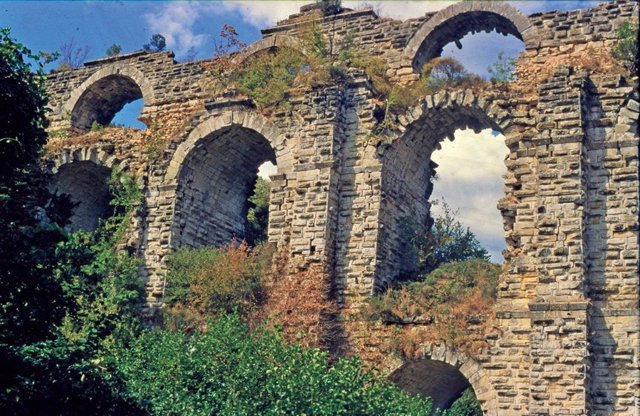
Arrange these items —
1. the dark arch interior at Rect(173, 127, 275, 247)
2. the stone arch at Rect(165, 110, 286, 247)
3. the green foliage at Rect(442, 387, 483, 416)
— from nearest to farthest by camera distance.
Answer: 1. the stone arch at Rect(165, 110, 286, 247)
2. the dark arch interior at Rect(173, 127, 275, 247)
3. the green foliage at Rect(442, 387, 483, 416)

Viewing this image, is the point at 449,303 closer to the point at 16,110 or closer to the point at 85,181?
the point at 16,110

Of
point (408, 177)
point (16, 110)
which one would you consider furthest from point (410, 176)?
point (16, 110)

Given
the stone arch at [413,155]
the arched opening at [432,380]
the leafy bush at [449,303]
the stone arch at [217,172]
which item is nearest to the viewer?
the leafy bush at [449,303]

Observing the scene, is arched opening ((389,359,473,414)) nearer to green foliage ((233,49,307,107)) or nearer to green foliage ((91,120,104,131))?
green foliage ((233,49,307,107))

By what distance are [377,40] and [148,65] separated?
5.66m

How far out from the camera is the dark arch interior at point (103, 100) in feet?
76.3

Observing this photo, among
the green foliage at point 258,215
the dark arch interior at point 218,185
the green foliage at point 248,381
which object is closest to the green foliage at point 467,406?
the green foliage at point 258,215

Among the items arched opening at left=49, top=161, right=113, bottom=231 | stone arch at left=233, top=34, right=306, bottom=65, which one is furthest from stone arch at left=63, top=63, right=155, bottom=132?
stone arch at left=233, top=34, right=306, bottom=65

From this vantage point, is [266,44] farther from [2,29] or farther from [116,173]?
[2,29]

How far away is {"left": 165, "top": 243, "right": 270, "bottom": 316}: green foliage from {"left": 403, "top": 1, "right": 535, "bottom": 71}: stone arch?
5.21m

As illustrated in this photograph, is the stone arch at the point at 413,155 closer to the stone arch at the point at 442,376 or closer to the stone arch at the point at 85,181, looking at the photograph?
the stone arch at the point at 442,376

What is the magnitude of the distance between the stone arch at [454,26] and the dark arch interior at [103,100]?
283 inches

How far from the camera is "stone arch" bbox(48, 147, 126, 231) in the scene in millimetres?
21531

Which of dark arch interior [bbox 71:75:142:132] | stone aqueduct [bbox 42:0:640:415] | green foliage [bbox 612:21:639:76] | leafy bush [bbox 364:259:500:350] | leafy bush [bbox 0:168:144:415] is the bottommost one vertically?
leafy bush [bbox 0:168:144:415]
